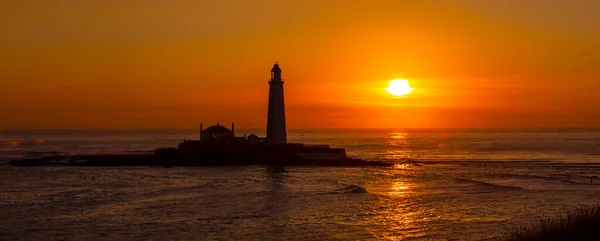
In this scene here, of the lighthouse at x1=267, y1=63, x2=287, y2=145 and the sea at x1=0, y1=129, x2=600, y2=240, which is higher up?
the lighthouse at x1=267, y1=63, x2=287, y2=145

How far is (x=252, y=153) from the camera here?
232 feet

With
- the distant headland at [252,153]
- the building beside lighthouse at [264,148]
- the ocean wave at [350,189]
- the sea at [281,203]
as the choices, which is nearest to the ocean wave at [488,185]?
the sea at [281,203]

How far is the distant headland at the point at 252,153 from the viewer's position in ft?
225

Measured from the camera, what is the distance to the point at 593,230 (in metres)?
17.8

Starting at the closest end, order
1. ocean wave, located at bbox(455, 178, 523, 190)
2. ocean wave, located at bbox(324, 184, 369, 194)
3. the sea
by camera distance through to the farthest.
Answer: the sea, ocean wave, located at bbox(324, 184, 369, 194), ocean wave, located at bbox(455, 178, 523, 190)

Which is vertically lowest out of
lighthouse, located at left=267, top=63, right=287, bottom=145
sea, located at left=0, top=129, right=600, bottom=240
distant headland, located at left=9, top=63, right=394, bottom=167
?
sea, located at left=0, top=129, right=600, bottom=240

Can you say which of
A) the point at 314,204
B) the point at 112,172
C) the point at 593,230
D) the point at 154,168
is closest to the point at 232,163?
the point at 154,168

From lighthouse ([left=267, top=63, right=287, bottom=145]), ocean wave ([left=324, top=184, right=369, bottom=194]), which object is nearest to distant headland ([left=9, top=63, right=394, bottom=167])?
lighthouse ([left=267, top=63, right=287, bottom=145])

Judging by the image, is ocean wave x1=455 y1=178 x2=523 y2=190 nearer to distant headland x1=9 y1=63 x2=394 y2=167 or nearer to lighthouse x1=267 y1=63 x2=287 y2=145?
distant headland x1=9 y1=63 x2=394 y2=167

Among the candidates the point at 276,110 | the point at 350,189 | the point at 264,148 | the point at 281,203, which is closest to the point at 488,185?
the point at 350,189

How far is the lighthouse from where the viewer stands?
67.5 meters

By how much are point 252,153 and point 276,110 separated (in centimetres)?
574

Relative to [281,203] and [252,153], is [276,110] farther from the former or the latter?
[281,203]

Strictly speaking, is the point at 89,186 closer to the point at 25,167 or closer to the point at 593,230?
the point at 25,167
